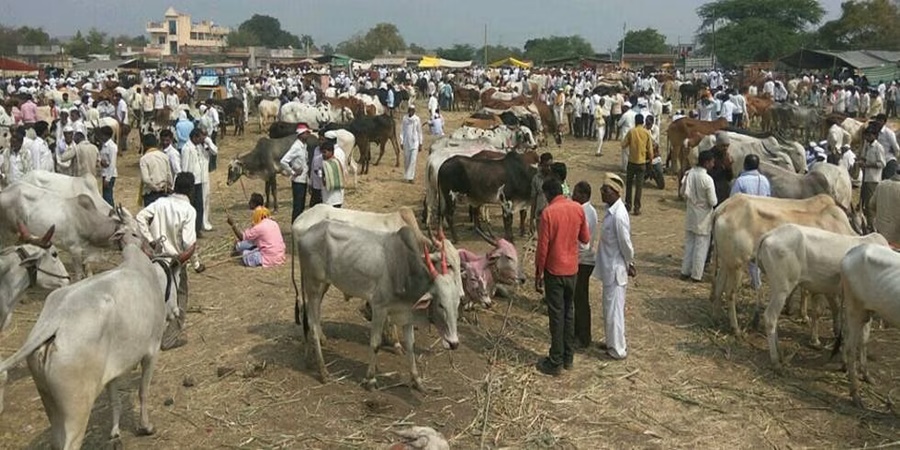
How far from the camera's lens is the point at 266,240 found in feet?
34.5

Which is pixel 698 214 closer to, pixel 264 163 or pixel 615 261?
pixel 615 261

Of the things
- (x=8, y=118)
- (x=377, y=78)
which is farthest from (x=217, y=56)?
(x=8, y=118)

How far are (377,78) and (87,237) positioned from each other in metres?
34.1

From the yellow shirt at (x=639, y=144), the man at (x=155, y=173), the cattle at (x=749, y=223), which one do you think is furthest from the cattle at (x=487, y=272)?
the yellow shirt at (x=639, y=144)

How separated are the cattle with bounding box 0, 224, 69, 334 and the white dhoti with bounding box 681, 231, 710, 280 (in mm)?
7398

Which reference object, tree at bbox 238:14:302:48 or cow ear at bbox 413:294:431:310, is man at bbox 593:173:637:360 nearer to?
cow ear at bbox 413:294:431:310

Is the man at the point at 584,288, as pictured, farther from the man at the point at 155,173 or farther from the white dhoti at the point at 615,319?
the man at the point at 155,173

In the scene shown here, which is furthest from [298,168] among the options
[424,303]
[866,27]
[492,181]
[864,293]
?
[866,27]

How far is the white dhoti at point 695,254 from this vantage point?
9.77 m

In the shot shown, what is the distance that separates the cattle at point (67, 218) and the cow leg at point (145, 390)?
357 centimetres

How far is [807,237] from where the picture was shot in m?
7.19

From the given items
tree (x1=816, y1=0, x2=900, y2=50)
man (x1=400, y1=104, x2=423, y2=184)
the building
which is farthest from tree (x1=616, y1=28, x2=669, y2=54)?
man (x1=400, y1=104, x2=423, y2=184)

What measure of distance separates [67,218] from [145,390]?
13.5 feet

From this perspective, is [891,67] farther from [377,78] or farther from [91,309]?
[91,309]
